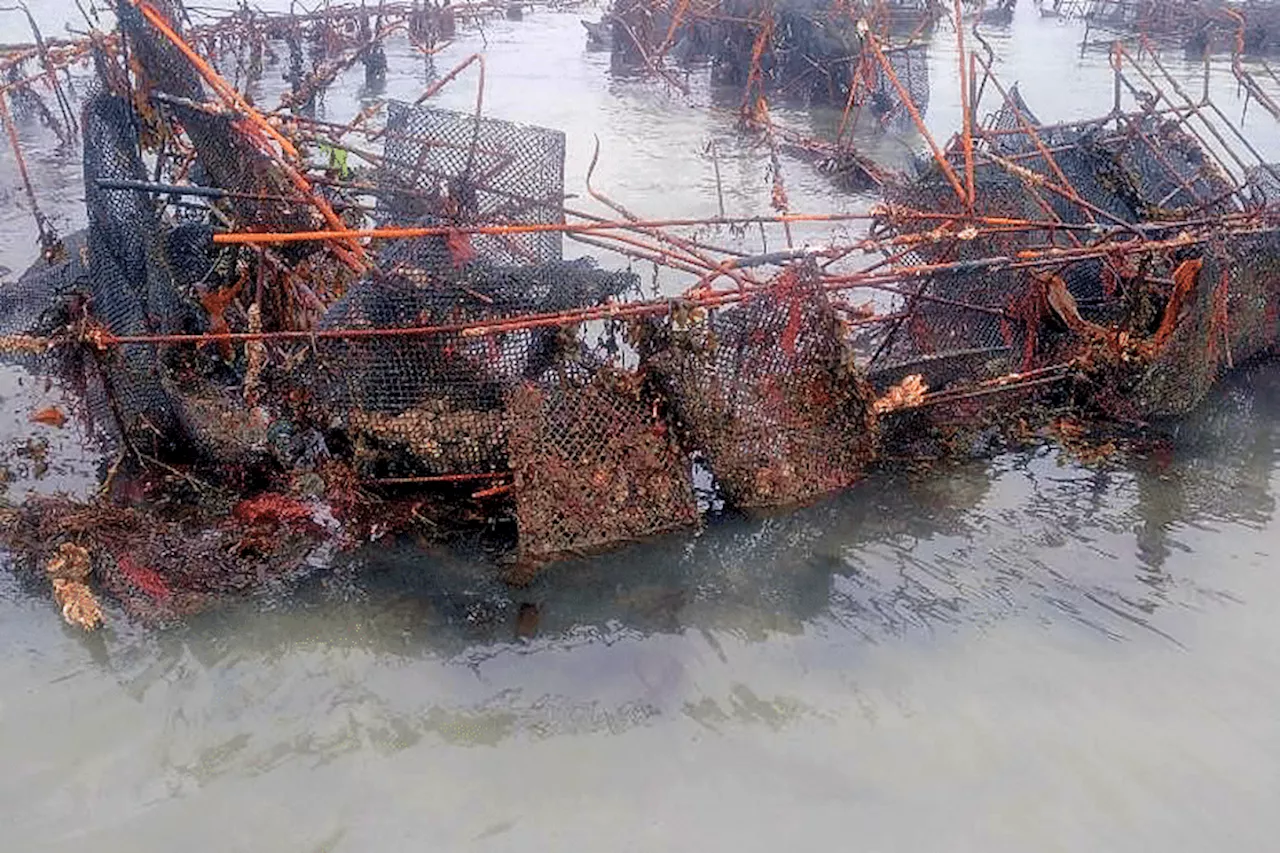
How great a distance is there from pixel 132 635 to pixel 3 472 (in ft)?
5.05

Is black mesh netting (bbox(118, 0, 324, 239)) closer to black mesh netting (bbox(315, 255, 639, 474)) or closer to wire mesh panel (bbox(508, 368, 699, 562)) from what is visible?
black mesh netting (bbox(315, 255, 639, 474))

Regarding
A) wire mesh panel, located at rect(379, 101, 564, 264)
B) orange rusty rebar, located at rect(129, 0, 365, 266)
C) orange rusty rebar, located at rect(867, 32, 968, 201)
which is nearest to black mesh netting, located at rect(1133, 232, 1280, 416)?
orange rusty rebar, located at rect(867, 32, 968, 201)

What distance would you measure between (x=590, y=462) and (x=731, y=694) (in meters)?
1.07

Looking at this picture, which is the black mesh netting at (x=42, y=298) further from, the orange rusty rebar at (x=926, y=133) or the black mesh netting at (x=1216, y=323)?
the black mesh netting at (x=1216, y=323)

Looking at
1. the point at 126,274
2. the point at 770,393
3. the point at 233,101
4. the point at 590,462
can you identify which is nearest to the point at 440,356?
the point at 590,462

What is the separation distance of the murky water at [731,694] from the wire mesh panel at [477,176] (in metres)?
1.47

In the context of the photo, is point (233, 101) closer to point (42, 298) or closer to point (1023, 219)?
point (42, 298)

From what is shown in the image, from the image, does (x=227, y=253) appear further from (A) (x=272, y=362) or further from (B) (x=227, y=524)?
(B) (x=227, y=524)

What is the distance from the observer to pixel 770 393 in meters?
4.21

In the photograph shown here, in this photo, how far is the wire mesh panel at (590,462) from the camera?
4.09 metres

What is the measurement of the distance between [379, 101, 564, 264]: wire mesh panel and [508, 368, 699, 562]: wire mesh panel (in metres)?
0.80

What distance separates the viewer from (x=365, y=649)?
4.02 meters

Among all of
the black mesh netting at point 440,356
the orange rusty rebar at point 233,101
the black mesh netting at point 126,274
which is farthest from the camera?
the black mesh netting at point 126,274

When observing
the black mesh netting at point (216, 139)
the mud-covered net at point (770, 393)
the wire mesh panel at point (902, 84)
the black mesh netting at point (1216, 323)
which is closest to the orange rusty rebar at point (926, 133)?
the mud-covered net at point (770, 393)
